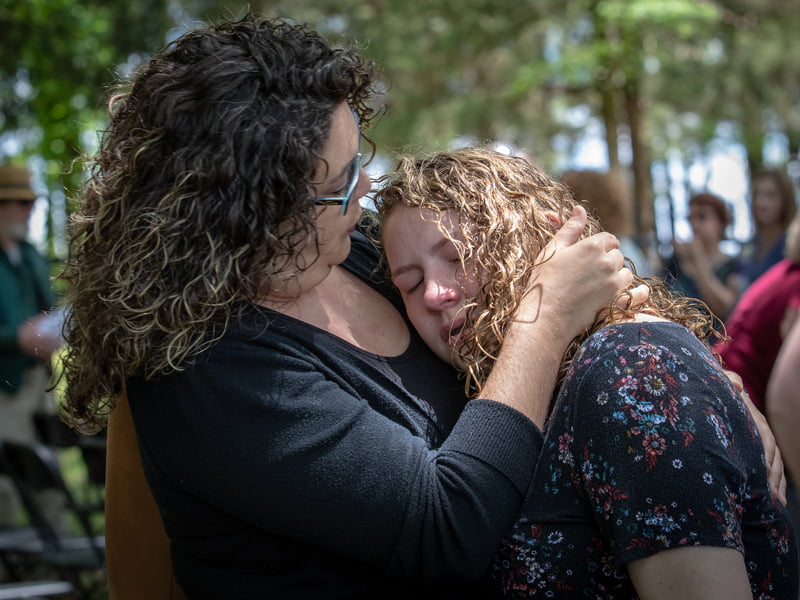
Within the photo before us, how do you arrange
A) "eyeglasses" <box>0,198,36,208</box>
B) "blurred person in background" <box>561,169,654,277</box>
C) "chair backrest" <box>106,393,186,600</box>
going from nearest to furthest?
"chair backrest" <box>106,393,186,600</box>
"blurred person in background" <box>561,169,654,277</box>
"eyeglasses" <box>0,198,36,208</box>

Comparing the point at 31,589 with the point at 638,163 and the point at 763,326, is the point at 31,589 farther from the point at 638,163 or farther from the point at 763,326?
the point at 638,163

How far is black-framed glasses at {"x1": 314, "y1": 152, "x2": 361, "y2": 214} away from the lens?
1.64 meters

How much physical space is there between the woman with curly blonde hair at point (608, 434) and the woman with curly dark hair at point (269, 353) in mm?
72

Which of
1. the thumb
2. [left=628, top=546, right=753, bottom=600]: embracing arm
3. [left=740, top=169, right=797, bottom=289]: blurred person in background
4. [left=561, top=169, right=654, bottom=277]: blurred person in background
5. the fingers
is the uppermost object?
the thumb

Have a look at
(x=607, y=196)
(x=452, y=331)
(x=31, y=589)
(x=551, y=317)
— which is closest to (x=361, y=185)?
(x=452, y=331)

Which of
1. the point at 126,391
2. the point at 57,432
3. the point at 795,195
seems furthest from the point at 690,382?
the point at 795,195

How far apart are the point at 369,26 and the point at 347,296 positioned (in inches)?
364

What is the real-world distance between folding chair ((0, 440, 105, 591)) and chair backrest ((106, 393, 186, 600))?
7.71 feet

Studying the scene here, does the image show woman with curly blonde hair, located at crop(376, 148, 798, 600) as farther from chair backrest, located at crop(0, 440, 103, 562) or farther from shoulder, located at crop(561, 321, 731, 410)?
chair backrest, located at crop(0, 440, 103, 562)

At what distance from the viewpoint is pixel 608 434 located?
140 cm

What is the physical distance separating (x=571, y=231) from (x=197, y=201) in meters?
0.71

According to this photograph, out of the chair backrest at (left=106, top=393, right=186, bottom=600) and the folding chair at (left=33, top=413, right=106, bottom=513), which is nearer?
the chair backrest at (left=106, top=393, right=186, bottom=600)

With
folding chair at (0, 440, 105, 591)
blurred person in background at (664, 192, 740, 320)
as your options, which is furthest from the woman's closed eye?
blurred person in background at (664, 192, 740, 320)

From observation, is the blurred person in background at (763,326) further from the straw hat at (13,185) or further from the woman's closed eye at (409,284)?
the straw hat at (13,185)
